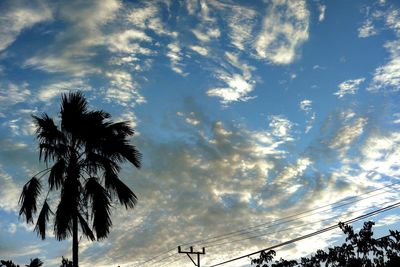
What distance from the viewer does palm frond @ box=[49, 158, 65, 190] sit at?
1572cm

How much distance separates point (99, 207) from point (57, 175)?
1.94 m

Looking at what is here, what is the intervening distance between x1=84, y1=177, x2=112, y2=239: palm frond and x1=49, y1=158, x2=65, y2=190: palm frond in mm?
953

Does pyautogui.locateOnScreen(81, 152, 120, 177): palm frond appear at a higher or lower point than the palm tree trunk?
higher

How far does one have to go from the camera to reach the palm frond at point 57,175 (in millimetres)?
15719

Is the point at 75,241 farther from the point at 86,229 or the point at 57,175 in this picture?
the point at 57,175

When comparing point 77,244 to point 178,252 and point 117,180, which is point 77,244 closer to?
point 117,180

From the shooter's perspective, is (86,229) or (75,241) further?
(86,229)

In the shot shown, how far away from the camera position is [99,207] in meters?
15.6

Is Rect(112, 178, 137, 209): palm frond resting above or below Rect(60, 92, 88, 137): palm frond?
Result: below

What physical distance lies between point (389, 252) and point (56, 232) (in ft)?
67.0

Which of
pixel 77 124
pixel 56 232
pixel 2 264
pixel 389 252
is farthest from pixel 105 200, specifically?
pixel 389 252

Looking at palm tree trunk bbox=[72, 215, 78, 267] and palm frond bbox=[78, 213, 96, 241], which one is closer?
palm tree trunk bbox=[72, 215, 78, 267]

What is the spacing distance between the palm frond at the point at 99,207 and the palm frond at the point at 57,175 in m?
0.95

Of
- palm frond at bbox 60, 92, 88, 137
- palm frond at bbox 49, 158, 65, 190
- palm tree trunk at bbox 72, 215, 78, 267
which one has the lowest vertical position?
palm tree trunk at bbox 72, 215, 78, 267
